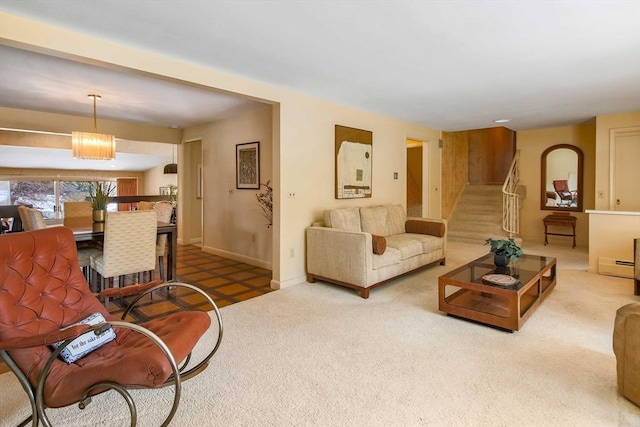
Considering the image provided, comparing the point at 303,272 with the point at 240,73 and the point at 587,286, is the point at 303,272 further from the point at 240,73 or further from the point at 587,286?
the point at 587,286

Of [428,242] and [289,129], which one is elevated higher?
[289,129]

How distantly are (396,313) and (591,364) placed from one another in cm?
145

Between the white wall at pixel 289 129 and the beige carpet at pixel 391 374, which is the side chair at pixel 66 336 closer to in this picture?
the beige carpet at pixel 391 374

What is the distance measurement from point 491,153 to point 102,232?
8.38m

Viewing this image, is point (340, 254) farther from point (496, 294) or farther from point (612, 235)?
point (612, 235)

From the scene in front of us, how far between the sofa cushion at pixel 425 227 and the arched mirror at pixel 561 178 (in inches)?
143

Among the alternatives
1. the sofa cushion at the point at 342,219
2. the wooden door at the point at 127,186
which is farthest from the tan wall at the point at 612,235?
the wooden door at the point at 127,186

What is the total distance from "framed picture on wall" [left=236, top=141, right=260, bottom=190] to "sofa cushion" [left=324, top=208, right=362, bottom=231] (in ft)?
4.92

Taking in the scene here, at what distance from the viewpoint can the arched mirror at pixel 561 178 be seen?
6625mm

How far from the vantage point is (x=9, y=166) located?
762 cm

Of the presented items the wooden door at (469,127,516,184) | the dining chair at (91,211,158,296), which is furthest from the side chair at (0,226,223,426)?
the wooden door at (469,127,516,184)

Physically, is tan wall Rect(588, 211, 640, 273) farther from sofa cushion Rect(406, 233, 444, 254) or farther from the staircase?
the staircase

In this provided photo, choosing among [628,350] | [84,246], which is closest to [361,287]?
[628,350]

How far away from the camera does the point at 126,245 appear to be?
11.1 ft
